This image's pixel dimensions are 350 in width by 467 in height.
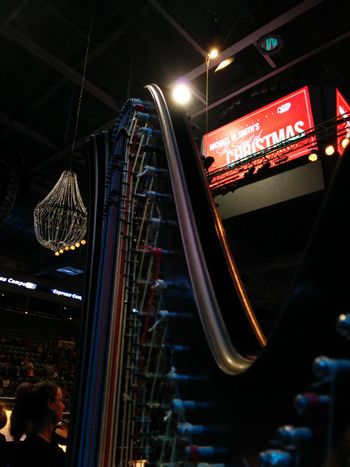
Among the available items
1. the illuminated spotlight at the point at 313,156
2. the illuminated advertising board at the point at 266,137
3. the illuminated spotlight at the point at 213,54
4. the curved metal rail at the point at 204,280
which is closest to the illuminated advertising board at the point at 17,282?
the illuminated advertising board at the point at 266,137

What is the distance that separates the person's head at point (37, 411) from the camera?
1924mm

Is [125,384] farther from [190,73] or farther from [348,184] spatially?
[190,73]

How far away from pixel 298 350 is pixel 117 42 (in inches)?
208

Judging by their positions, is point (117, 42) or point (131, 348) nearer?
point (131, 348)

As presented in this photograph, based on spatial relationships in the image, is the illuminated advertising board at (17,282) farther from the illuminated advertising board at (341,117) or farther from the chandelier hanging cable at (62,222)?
the illuminated advertising board at (341,117)

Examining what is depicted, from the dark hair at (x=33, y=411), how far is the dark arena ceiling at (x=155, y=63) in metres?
2.23

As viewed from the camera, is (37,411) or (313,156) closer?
(37,411)

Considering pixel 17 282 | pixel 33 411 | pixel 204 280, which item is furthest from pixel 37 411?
pixel 17 282

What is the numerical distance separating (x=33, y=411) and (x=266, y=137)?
13.6 feet

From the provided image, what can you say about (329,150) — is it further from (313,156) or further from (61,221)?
(61,221)

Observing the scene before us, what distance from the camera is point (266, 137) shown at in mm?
5133

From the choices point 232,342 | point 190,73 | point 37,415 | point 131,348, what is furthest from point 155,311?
point 190,73

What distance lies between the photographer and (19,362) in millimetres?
12336

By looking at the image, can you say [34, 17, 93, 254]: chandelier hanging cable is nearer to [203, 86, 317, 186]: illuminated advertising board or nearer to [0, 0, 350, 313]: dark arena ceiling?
[0, 0, 350, 313]: dark arena ceiling
